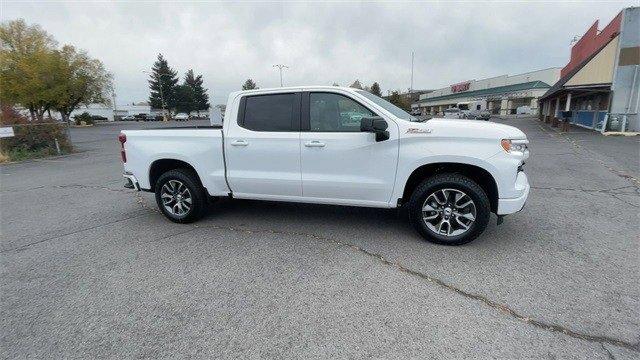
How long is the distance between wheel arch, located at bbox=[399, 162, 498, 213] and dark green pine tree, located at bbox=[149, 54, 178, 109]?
82.5 m

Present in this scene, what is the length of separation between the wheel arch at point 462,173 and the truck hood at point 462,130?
36 cm

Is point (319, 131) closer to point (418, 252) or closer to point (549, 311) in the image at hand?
point (418, 252)

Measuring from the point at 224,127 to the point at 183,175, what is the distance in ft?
3.21

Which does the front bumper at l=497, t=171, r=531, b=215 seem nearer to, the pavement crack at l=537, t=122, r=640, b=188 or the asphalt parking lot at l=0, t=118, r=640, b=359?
the asphalt parking lot at l=0, t=118, r=640, b=359

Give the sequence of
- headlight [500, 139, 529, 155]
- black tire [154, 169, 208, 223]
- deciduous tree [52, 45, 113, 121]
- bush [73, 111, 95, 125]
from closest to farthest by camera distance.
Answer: headlight [500, 139, 529, 155] < black tire [154, 169, 208, 223] < deciduous tree [52, 45, 113, 121] < bush [73, 111, 95, 125]

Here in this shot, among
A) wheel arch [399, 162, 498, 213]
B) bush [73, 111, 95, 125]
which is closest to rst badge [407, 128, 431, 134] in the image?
wheel arch [399, 162, 498, 213]

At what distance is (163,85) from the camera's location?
7694 cm

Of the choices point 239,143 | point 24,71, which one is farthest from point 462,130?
point 24,71

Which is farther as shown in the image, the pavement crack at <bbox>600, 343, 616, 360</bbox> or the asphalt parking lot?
the asphalt parking lot

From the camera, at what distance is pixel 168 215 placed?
5211 millimetres

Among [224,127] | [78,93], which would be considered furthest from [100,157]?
[78,93]

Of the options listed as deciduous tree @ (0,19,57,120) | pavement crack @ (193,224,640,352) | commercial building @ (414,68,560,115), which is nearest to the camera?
pavement crack @ (193,224,640,352)

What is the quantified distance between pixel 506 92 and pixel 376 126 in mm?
69355

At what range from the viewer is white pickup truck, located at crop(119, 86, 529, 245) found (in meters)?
3.85
